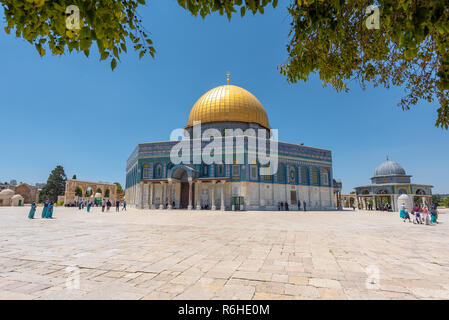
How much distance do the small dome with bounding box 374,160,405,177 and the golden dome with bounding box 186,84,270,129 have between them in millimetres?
24157

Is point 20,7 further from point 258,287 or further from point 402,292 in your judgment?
point 402,292

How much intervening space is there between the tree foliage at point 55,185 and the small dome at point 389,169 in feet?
201

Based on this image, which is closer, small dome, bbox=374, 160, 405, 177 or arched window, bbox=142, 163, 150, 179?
arched window, bbox=142, 163, 150, 179

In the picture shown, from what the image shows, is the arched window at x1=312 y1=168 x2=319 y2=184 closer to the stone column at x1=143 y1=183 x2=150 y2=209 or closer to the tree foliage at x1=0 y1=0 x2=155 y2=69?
the stone column at x1=143 y1=183 x2=150 y2=209

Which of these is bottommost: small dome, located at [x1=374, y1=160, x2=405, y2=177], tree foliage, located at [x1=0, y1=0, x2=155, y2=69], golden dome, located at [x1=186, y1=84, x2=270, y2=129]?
tree foliage, located at [x1=0, y1=0, x2=155, y2=69]

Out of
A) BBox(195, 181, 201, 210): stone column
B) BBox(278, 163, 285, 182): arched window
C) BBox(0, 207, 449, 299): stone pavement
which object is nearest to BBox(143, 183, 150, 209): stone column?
BBox(195, 181, 201, 210): stone column

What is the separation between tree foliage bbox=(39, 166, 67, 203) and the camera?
47.2 metres

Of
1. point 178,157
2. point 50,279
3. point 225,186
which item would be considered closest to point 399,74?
point 50,279

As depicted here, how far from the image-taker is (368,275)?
352cm

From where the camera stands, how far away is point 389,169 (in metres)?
39.8

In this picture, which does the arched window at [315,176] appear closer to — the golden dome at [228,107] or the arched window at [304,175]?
the arched window at [304,175]

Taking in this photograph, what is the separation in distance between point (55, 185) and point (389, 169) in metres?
63.9

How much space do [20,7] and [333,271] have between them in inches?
205

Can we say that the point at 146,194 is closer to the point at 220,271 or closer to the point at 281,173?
the point at 281,173
